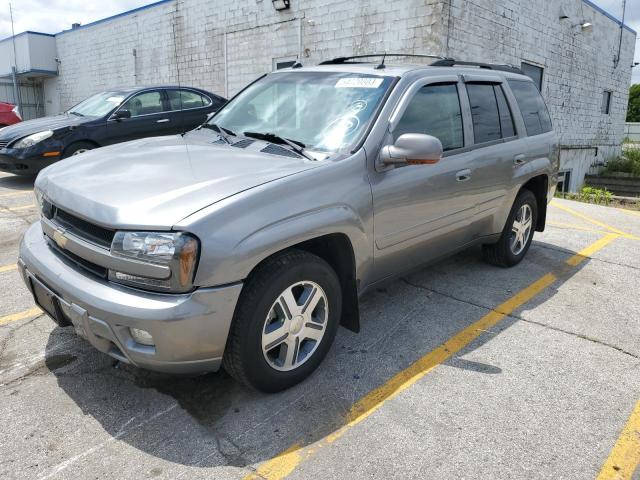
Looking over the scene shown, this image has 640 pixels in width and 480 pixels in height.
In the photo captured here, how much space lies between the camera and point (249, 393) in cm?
289

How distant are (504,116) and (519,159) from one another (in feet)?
1.34

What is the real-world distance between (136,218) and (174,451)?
1.10 metres

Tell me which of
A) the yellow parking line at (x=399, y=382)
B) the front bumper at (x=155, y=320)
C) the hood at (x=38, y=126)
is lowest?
the yellow parking line at (x=399, y=382)

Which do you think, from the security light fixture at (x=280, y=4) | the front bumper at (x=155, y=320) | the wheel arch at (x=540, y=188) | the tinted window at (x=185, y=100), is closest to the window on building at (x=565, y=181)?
the security light fixture at (x=280, y=4)

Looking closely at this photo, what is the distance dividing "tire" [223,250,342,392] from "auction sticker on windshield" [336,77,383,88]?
4.44ft

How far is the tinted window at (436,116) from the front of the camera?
138 inches

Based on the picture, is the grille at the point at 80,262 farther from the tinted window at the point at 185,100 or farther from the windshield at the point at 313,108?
the tinted window at the point at 185,100

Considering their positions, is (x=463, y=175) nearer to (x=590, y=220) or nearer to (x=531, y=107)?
(x=531, y=107)

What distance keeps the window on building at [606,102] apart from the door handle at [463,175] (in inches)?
707

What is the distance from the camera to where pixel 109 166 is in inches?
120

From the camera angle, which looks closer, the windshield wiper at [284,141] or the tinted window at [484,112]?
the windshield wiper at [284,141]

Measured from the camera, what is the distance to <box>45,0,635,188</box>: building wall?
10562mm

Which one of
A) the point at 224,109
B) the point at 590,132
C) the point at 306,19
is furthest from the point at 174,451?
the point at 590,132

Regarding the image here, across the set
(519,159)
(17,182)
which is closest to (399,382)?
(519,159)
